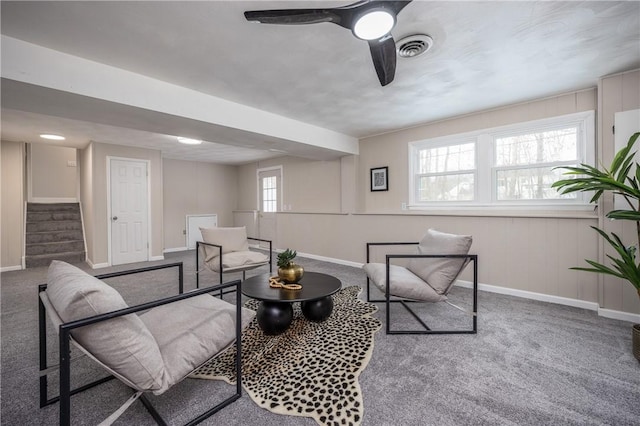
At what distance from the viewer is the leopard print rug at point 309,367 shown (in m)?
1.52

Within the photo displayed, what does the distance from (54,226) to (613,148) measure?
8.91 m

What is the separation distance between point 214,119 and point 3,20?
153cm

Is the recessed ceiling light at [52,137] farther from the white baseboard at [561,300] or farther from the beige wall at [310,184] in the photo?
the white baseboard at [561,300]

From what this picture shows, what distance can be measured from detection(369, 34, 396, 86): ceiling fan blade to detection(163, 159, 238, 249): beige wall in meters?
6.45

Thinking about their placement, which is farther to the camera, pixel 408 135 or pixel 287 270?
pixel 408 135

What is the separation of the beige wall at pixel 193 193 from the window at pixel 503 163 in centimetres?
554

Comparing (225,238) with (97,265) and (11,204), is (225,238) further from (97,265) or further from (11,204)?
(11,204)

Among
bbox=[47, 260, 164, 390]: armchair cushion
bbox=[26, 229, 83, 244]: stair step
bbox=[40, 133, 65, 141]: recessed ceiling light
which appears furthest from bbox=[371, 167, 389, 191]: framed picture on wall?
bbox=[26, 229, 83, 244]: stair step

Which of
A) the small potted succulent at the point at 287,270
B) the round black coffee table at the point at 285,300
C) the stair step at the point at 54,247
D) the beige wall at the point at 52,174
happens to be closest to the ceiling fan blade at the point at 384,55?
the small potted succulent at the point at 287,270

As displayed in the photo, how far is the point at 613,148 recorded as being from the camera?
2.66m

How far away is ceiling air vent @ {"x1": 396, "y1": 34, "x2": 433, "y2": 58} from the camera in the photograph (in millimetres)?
1991

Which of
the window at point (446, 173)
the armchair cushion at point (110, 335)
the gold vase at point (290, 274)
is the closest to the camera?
the armchair cushion at point (110, 335)

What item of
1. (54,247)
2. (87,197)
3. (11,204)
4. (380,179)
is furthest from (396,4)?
(54,247)

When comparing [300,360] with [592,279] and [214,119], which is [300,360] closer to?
[214,119]
